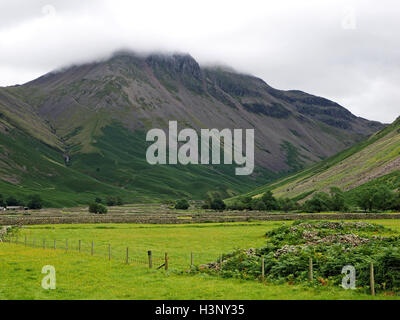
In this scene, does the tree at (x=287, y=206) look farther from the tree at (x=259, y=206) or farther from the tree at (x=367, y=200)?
the tree at (x=367, y=200)

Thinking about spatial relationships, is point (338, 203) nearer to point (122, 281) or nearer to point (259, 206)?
point (259, 206)

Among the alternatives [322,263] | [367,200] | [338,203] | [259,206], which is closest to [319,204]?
[338,203]

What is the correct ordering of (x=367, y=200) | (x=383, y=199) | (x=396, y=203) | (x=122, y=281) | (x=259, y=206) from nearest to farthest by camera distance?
(x=122, y=281) < (x=396, y=203) < (x=383, y=199) < (x=367, y=200) < (x=259, y=206)

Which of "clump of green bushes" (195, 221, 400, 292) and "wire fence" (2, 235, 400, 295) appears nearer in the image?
"clump of green bushes" (195, 221, 400, 292)

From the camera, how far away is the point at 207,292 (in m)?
31.4

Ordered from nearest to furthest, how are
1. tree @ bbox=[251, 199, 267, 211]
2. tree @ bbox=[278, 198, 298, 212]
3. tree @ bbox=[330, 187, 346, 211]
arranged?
tree @ bbox=[330, 187, 346, 211], tree @ bbox=[278, 198, 298, 212], tree @ bbox=[251, 199, 267, 211]

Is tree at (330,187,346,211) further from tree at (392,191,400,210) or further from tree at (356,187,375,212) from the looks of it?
tree at (392,191,400,210)

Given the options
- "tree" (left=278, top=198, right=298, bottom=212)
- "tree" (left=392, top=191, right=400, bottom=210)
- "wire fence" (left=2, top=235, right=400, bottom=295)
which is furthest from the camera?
"tree" (left=278, top=198, right=298, bottom=212)

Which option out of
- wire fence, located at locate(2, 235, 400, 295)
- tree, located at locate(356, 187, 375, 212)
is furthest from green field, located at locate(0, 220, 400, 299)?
tree, located at locate(356, 187, 375, 212)

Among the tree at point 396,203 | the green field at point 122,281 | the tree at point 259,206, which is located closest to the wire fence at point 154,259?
the green field at point 122,281

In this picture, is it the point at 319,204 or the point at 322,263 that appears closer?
the point at 322,263

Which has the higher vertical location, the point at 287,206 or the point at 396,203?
the point at 396,203
